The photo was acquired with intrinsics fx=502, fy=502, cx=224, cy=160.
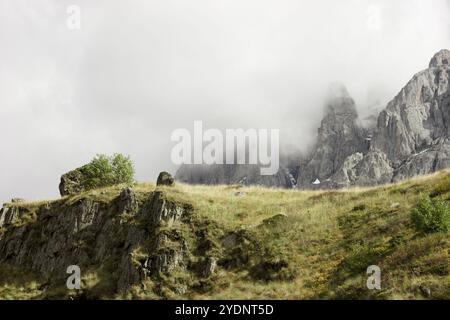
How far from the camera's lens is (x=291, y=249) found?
36719 millimetres

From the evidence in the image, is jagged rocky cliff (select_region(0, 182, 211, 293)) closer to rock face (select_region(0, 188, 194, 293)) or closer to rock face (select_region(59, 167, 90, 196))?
rock face (select_region(0, 188, 194, 293))

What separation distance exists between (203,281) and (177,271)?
2388mm

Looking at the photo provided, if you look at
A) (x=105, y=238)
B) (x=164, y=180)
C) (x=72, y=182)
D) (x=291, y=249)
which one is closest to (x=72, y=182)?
(x=72, y=182)

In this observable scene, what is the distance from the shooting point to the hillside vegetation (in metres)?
29.5

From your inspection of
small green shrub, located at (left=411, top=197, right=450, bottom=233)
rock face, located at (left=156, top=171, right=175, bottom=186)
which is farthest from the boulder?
small green shrub, located at (left=411, top=197, right=450, bottom=233)

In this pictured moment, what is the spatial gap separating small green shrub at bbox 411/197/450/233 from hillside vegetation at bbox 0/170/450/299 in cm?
39

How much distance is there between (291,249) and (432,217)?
1004 cm

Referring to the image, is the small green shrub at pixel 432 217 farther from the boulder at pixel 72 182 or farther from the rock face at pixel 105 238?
the boulder at pixel 72 182

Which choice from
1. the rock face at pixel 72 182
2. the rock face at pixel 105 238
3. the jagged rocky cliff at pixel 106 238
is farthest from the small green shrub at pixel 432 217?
the rock face at pixel 72 182

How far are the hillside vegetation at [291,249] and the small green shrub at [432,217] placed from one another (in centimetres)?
39

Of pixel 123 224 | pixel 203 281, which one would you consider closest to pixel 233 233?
pixel 203 281

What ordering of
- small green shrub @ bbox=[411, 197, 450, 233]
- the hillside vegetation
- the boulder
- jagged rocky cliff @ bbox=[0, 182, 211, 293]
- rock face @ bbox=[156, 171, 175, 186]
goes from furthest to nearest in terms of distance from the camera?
the boulder, rock face @ bbox=[156, 171, 175, 186], jagged rocky cliff @ bbox=[0, 182, 211, 293], small green shrub @ bbox=[411, 197, 450, 233], the hillside vegetation

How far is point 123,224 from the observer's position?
41.8 meters
